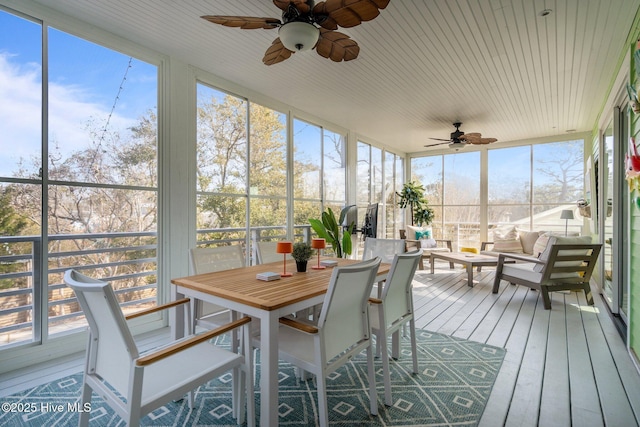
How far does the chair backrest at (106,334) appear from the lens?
1190 mm

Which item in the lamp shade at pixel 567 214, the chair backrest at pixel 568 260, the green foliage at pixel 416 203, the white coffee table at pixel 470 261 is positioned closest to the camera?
the chair backrest at pixel 568 260

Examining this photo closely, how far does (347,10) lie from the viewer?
1.87 metres

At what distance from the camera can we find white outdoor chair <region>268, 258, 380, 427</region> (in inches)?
59.8

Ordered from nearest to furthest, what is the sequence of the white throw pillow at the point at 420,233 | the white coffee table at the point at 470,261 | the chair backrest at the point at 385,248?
the chair backrest at the point at 385,248 < the white coffee table at the point at 470,261 < the white throw pillow at the point at 420,233

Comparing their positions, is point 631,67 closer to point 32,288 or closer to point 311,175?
point 311,175

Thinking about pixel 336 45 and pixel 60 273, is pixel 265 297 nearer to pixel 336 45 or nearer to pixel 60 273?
pixel 336 45

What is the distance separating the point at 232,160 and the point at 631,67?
3930 mm

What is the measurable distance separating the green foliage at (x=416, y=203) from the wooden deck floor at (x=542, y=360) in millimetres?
3482

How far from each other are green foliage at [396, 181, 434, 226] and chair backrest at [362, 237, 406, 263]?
4.95m

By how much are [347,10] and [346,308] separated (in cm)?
170

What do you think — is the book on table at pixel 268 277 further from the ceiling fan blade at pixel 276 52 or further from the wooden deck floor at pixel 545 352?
the ceiling fan blade at pixel 276 52

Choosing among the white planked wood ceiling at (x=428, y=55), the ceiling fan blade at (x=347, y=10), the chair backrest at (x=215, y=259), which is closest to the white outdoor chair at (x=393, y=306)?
the chair backrest at (x=215, y=259)

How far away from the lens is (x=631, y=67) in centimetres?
259

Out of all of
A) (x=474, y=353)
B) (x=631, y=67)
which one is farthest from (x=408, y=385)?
(x=631, y=67)
